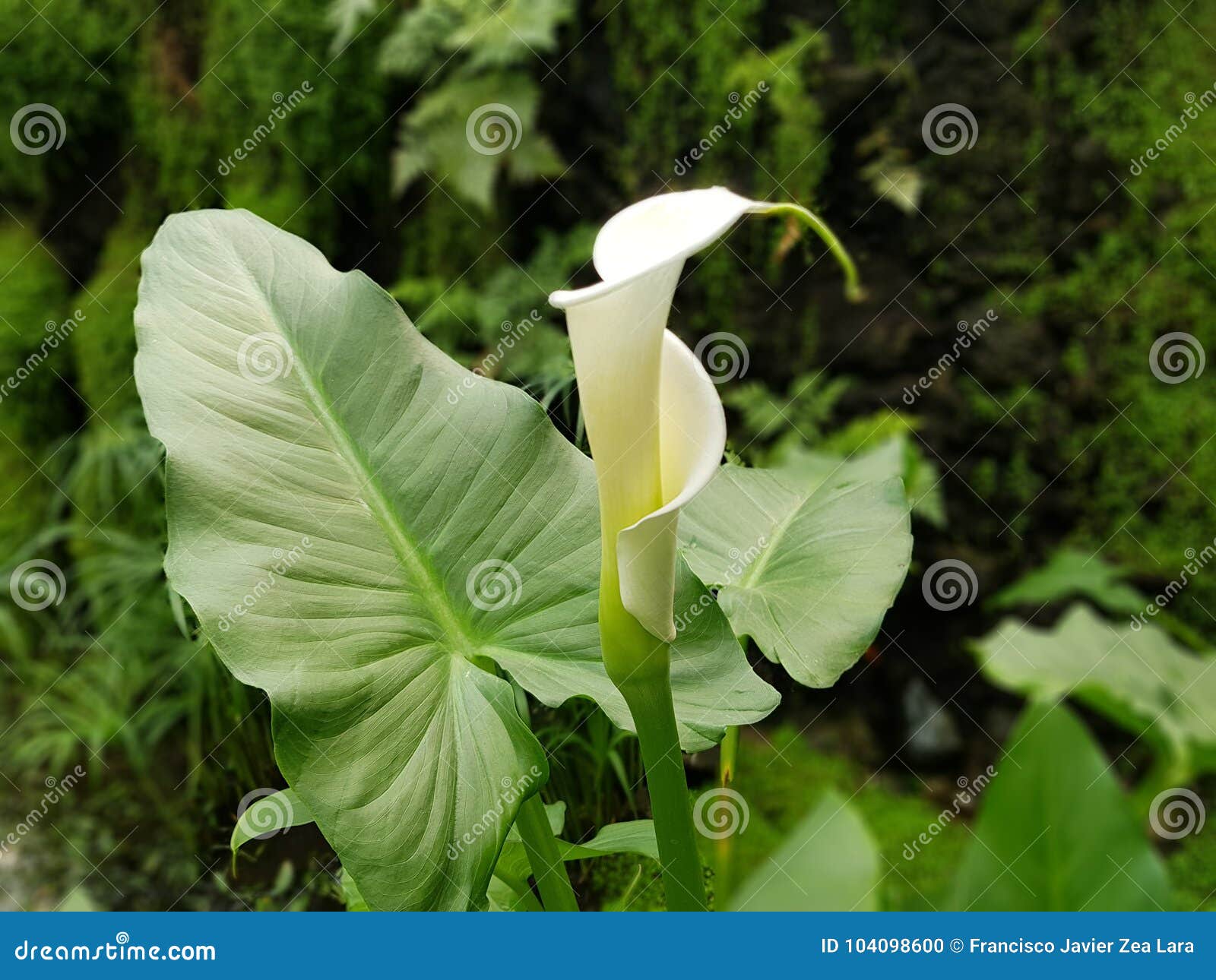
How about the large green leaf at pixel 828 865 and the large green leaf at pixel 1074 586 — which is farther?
the large green leaf at pixel 1074 586

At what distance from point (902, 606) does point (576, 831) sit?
124 cm

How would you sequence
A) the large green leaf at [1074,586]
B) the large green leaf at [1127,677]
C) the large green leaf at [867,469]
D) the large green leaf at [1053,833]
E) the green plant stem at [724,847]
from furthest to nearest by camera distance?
the large green leaf at [1074,586] < the large green leaf at [867,469] < the green plant stem at [724,847] < the large green leaf at [1127,677] < the large green leaf at [1053,833]

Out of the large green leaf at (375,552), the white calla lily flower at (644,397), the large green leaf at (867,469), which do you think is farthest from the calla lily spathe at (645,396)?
the large green leaf at (867,469)

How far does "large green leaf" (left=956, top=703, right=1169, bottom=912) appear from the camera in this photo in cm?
29

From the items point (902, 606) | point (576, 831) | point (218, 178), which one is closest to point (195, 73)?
point (218, 178)

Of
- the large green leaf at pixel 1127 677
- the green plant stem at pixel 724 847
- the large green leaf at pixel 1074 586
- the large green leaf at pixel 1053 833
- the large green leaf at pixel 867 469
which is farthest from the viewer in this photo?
the large green leaf at pixel 1074 586

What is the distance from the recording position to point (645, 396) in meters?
0.39

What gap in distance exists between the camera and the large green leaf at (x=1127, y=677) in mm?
446

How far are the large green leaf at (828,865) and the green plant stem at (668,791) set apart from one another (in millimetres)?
125

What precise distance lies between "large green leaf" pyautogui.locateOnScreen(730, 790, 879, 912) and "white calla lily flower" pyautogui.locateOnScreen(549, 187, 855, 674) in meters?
0.12

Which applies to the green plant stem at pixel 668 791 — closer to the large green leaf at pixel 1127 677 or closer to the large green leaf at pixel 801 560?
the large green leaf at pixel 801 560

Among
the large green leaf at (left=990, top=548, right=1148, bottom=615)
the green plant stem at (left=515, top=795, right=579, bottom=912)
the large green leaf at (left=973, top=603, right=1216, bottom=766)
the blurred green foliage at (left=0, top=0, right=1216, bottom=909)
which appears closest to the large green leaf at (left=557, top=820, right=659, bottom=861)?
the green plant stem at (left=515, top=795, right=579, bottom=912)

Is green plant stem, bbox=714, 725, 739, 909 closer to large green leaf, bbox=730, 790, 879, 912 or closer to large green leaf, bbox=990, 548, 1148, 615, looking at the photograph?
large green leaf, bbox=730, 790, 879, 912

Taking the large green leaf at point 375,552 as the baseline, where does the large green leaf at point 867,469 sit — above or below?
above
